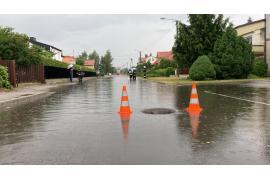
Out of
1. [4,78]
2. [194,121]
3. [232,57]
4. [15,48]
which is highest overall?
[15,48]

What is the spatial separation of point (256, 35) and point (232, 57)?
18810 millimetres

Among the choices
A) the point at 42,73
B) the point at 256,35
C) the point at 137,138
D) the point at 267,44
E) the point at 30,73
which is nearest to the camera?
the point at 137,138

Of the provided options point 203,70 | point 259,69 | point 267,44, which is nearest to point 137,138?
point 203,70

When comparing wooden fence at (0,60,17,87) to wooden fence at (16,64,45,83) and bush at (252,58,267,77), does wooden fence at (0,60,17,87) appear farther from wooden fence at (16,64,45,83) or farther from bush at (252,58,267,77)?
bush at (252,58,267,77)

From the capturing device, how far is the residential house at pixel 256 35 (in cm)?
4828

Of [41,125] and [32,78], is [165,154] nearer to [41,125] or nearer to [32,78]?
[41,125]

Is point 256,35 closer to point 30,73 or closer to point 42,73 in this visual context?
point 42,73

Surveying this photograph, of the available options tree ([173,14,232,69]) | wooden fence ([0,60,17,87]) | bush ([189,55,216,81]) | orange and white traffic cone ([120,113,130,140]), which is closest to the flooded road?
orange and white traffic cone ([120,113,130,140])

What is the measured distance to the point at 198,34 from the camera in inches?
1560

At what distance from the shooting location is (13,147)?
6.00m

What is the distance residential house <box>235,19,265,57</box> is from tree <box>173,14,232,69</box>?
9.91 metres

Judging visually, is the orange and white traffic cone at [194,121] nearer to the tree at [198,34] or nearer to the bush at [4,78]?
the bush at [4,78]

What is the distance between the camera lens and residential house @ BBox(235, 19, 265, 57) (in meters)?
48.3
